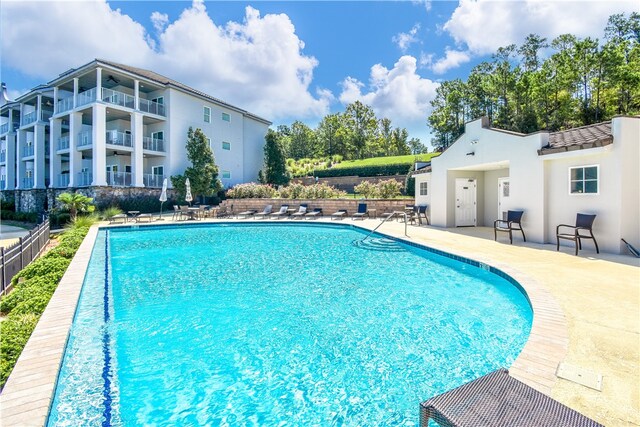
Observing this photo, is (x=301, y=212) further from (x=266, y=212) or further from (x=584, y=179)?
(x=584, y=179)

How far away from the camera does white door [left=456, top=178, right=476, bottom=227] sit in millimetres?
14783

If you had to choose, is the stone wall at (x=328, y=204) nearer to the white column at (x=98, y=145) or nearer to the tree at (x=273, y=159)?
the tree at (x=273, y=159)

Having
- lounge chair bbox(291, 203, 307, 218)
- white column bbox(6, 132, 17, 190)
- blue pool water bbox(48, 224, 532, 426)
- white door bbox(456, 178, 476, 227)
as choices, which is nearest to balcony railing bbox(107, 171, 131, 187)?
lounge chair bbox(291, 203, 307, 218)

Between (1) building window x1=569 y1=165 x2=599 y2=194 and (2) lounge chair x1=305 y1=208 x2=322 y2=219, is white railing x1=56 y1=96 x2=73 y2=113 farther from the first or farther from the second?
(1) building window x1=569 y1=165 x2=599 y2=194

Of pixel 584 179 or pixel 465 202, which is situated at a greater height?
pixel 584 179

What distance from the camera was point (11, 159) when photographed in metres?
32.2

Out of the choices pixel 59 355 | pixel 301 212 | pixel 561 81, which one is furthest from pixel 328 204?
pixel 561 81

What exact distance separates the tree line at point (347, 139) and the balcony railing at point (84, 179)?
30.3m

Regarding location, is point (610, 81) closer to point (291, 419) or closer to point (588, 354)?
point (588, 354)

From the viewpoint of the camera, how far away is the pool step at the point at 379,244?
10.7 meters

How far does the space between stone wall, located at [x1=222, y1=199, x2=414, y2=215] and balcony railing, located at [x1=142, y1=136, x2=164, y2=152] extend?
7.95m

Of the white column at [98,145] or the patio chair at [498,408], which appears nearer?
the patio chair at [498,408]

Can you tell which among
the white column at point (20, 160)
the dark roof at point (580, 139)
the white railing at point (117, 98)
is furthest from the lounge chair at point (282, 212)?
the white column at point (20, 160)

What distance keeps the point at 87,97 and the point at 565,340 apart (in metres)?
29.1
